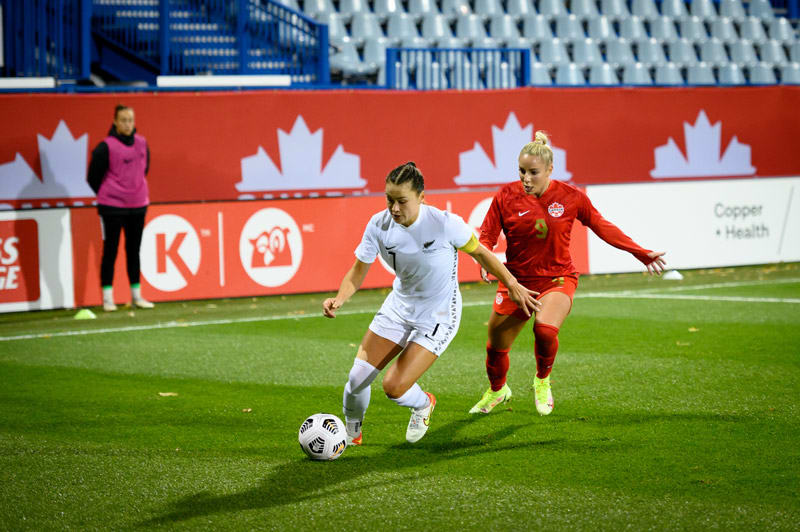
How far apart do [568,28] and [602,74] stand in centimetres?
128

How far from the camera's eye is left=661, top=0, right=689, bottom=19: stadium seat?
2283cm

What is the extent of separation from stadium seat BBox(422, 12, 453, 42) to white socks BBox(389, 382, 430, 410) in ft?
47.2

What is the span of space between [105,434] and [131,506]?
1.66 metres

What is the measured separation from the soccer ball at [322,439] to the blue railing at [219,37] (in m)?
11.1

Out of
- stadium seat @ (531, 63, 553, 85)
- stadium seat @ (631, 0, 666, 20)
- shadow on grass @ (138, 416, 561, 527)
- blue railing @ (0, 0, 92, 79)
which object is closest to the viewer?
shadow on grass @ (138, 416, 561, 527)

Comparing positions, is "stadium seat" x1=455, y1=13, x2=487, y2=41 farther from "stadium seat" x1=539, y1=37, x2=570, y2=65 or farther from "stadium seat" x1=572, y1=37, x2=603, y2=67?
"stadium seat" x1=572, y1=37, x2=603, y2=67

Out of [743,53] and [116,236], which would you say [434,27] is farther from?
[116,236]

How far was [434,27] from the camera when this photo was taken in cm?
1998

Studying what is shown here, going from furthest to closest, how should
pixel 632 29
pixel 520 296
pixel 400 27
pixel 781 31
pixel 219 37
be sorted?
pixel 781 31 < pixel 632 29 < pixel 400 27 < pixel 219 37 < pixel 520 296

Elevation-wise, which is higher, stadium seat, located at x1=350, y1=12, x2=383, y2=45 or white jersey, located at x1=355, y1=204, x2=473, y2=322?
stadium seat, located at x1=350, y1=12, x2=383, y2=45

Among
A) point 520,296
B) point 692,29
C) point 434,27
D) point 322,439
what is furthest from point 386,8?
point 322,439

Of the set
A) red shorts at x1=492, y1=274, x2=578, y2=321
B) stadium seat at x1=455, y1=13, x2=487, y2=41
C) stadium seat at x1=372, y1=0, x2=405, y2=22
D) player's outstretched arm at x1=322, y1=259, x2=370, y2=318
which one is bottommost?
red shorts at x1=492, y1=274, x2=578, y2=321

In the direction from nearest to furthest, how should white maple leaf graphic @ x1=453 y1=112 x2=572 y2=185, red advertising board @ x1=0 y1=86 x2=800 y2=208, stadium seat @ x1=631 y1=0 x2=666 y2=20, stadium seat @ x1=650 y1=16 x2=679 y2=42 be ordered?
red advertising board @ x1=0 y1=86 x2=800 y2=208
white maple leaf graphic @ x1=453 y1=112 x2=572 y2=185
stadium seat @ x1=650 y1=16 x2=679 y2=42
stadium seat @ x1=631 y1=0 x2=666 y2=20

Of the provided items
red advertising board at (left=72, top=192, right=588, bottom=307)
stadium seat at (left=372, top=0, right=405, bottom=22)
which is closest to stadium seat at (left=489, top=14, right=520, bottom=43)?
stadium seat at (left=372, top=0, right=405, bottom=22)
